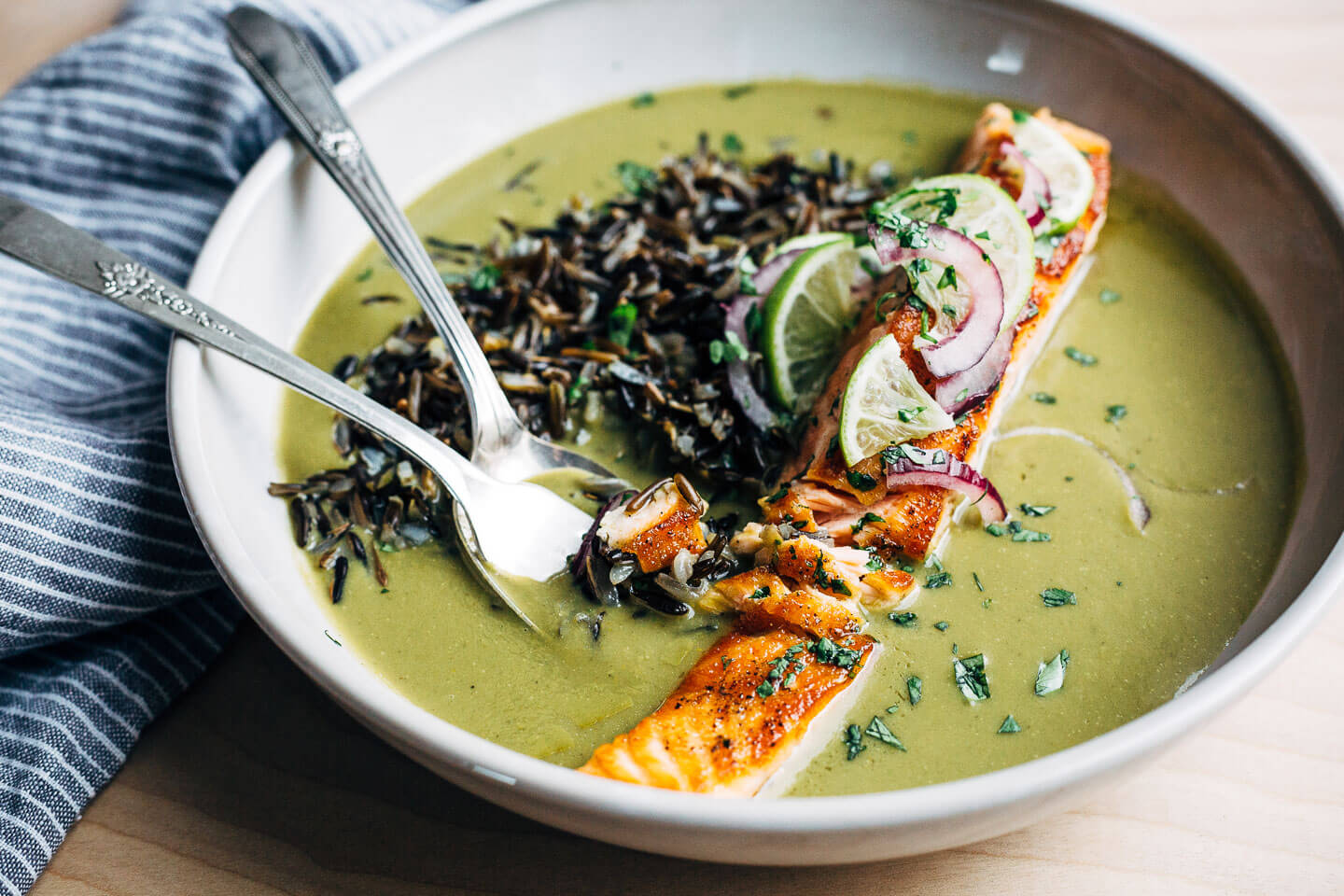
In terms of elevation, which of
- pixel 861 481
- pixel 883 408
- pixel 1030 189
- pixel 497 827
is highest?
pixel 1030 189

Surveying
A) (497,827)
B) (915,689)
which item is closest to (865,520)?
(915,689)

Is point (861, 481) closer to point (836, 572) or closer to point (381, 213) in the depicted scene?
point (836, 572)

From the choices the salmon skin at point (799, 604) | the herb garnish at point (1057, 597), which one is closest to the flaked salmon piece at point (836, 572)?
the salmon skin at point (799, 604)

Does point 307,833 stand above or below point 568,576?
below

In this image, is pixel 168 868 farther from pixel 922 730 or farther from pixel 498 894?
pixel 922 730

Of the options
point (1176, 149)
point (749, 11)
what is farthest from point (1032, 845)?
point (749, 11)

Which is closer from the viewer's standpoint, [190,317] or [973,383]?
[190,317]
